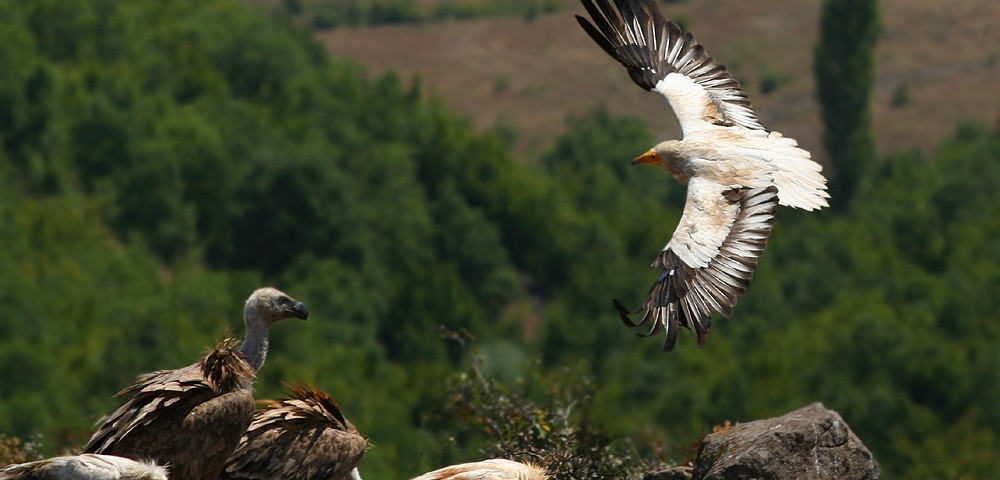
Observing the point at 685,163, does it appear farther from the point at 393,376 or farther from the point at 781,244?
the point at 781,244

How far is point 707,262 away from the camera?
11695 millimetres

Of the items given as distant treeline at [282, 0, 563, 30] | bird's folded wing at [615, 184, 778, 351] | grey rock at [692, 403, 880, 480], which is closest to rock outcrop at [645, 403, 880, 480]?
grey rock at [692, 403, 880, 480]

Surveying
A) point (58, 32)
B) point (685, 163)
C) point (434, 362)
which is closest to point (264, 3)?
point (58, 32)

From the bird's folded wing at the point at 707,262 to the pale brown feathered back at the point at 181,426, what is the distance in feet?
7.82

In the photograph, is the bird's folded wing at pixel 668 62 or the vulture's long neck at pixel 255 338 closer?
the vulture's long neck at pixel 255 338

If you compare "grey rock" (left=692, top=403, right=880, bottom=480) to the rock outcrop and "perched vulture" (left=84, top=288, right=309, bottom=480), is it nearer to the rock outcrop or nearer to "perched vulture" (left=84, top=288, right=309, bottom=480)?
the rock outcrop

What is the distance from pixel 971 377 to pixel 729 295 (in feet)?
182

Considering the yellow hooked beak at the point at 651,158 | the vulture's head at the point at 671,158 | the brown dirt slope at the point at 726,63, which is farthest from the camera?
the brown dirt slope at the point at 726,63

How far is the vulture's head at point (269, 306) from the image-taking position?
10.9 m

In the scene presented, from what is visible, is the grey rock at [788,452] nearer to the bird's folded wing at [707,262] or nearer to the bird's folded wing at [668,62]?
the bird's folded wing at [707,262]

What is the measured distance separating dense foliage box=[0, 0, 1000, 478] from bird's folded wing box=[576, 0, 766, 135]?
1203 inches

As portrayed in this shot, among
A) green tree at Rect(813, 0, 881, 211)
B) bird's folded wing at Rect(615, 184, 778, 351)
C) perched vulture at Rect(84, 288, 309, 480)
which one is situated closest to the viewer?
perched vulture at Rect(84, 288, 309, 480)

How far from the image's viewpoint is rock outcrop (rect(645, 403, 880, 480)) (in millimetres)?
10484

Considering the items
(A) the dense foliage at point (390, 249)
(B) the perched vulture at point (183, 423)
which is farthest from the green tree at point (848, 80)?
(B) the perched vulture at point (183, 423)
